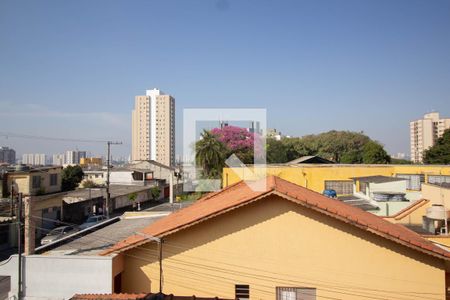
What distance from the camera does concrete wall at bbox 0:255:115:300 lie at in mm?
7765

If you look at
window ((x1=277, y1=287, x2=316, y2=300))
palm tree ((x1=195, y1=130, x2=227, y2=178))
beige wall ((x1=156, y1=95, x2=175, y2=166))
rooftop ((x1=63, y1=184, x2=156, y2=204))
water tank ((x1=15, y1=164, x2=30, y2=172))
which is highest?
beige wall ((x1=156, y1=95, x2=175, y2=166))

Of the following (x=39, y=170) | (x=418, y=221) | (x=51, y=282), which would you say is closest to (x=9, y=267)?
(x=51, y=282)

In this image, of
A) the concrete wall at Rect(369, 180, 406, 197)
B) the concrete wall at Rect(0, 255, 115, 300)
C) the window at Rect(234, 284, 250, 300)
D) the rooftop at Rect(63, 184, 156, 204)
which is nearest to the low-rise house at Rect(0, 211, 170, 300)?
the concrete wall at Rect(0, 255, 115, 300)

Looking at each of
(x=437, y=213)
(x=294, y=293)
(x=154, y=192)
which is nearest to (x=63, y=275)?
(x=294, y=293)

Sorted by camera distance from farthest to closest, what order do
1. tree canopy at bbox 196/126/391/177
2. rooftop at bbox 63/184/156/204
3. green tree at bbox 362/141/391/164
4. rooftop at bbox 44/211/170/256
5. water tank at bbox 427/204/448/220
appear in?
green tree at bbox 362/141/391/164, tree canopy at bbox 196/126/391/177, rooftop at bbox 63/184/156/204, water tank at bbox 427/204/448/220, rooftop at bbox 44/211/170/256

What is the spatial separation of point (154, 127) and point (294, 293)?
106612 mm

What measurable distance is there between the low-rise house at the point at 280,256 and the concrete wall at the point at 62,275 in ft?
1.41

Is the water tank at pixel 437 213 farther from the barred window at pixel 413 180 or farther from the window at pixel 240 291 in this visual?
the barred window at pixel 413 180

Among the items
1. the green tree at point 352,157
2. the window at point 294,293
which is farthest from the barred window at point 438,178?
Result: the green tree at point 352,157

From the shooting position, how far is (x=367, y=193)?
75.3 feet

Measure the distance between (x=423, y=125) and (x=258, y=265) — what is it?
4770 inches

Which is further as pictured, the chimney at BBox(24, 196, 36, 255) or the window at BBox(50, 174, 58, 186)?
the window at BBox(50, 174, 58, 186)

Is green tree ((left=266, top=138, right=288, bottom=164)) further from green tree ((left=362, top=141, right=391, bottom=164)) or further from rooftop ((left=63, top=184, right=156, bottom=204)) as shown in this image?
rooftop ((left=63, top=184, right=156, bottom=204))
